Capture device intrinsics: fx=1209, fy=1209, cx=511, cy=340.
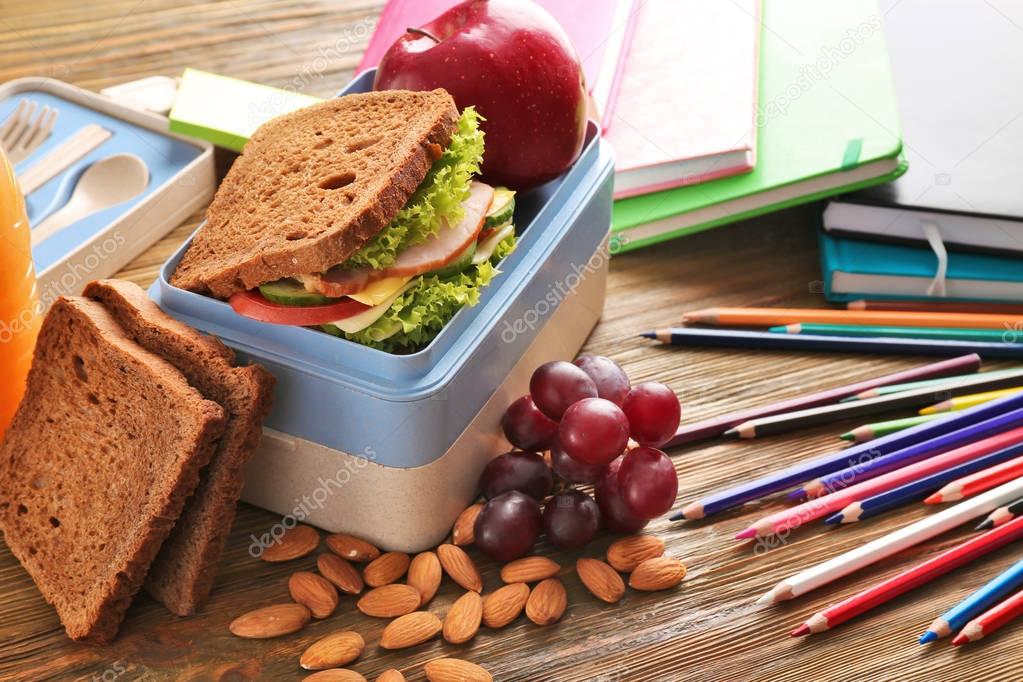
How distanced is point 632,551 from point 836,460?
25 centimetres

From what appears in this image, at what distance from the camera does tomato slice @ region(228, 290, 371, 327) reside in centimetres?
107

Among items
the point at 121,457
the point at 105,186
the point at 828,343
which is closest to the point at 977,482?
the point at 828,343

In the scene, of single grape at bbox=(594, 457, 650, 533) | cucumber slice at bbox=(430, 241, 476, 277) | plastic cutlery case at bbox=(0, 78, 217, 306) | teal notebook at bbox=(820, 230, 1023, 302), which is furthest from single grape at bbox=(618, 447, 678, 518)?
plastic cutlery case at bbox=(0, 78, 217, 306)

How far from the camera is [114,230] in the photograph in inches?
59.4

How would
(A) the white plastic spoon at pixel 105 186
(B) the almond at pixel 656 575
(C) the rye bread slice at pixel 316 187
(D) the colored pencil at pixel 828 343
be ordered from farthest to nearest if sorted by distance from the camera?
(A) the white plastic spoon at pixel 105 186 < (D) the colored pencil at pixel 828 343 < (B) the almond at pixel 656 575 < (C) the rye bread slice at pixel 316 187

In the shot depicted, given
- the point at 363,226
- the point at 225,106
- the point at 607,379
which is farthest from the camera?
the point at 225,106

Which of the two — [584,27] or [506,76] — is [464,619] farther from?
[584,27]

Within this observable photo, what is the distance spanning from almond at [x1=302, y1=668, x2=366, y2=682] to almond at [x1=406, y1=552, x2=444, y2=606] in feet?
0.34

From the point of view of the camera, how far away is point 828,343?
144 cm

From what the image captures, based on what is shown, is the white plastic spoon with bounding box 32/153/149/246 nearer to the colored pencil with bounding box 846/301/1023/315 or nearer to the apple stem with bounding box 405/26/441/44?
the apple stem with bounding box 405/26/441/44

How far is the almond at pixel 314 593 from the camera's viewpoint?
113 cm

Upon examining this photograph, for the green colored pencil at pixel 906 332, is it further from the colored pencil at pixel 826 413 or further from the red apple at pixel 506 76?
the red apple at pixel 506 76

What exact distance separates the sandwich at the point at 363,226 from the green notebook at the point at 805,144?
41 centimetres

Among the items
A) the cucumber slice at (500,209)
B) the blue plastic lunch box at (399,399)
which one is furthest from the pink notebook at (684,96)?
the cucumber slice at (500,209)
